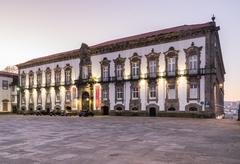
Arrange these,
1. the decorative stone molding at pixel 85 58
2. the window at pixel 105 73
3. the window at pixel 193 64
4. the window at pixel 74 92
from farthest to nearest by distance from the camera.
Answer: the window at pixel 74 92
the decorative stone molding at pixel 85 58
the window at pixel 105 73
the window at pixel 193 64

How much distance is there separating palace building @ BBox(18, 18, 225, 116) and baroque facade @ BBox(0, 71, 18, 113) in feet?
37.1

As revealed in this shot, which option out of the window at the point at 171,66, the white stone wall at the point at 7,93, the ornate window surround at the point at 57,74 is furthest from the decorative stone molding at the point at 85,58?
the white stone wall at the point at 7,93

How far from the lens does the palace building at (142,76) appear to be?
33.2m

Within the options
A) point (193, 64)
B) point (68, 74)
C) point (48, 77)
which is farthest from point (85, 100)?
point (193, 64)

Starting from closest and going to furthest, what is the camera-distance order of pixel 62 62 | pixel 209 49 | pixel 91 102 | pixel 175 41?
pixel 209 49 < pixel 175 41 < pixel 91 102 < pixel 62 62

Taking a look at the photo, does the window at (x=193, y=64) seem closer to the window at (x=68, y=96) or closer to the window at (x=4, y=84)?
the window at (x=68, y=96)

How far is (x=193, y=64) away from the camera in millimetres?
34031

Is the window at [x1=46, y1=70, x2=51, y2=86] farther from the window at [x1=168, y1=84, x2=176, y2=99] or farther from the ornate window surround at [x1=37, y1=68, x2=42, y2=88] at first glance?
the window at [x1=168, y1=84, x2=176, y2=99]

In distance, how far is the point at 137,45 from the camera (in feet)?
129

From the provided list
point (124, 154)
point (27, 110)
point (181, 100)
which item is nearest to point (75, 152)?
point (124, 154)

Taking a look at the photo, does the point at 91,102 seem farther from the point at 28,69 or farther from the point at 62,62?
the point at 28,69

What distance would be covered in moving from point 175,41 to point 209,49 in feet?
16.6

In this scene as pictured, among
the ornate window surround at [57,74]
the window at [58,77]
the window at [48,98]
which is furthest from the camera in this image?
the window at [48,98]

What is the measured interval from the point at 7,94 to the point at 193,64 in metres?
47.3
